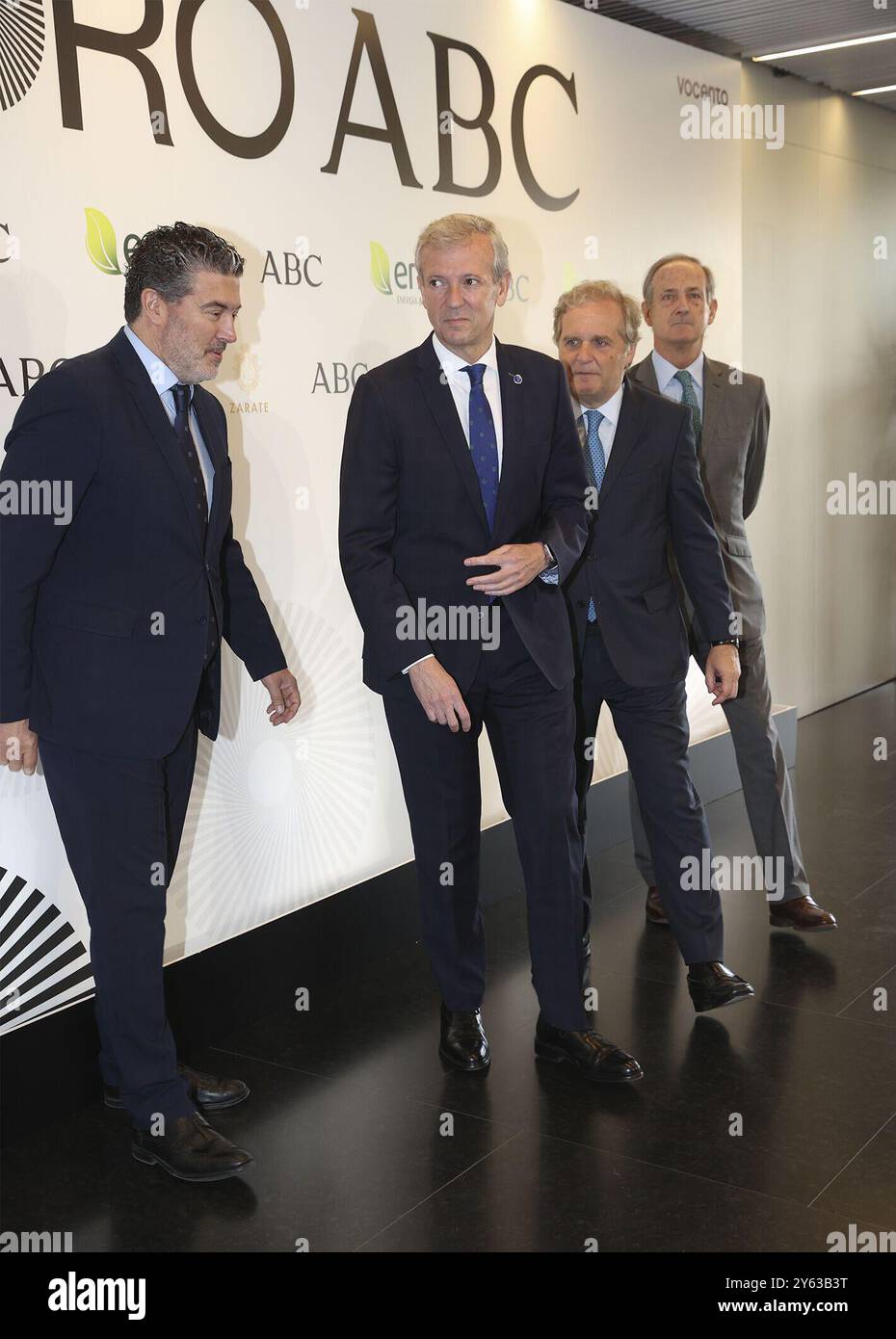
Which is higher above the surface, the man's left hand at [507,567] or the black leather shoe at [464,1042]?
the man's left hand at [507,567]

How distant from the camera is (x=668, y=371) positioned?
391 centimetres

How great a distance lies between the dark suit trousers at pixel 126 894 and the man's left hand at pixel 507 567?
0.76 m

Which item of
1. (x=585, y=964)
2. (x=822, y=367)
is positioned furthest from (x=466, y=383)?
(x=822, y=367)

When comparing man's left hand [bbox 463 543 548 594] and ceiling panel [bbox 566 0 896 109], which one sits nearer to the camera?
man's left hand [bbox 463 543 548 594]

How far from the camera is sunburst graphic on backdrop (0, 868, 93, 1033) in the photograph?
Answer: 2.95 metres

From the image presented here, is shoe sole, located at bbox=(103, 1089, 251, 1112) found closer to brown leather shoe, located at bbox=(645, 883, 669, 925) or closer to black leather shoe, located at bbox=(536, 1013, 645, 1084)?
black leather shoe, located at bbox=(536, 1013, 645, 1084)

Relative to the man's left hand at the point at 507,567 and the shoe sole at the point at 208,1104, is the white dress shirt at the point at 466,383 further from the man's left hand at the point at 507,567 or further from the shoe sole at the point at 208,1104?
the shoe sole at the point at 208,1104

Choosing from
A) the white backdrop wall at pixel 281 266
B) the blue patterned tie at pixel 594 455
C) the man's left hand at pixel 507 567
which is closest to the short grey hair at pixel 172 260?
the white backdrop wall at pixel 281 266

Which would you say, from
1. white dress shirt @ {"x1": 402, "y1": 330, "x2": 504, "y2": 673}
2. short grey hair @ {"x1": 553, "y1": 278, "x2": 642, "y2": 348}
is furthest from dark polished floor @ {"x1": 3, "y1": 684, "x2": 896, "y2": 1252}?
short grey hair @ {"x1": 553, "y1": 278, "x2": 642, "y2": 348}

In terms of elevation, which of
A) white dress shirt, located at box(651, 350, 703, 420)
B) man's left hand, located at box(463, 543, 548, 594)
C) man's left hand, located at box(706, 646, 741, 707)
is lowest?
man's left hand, located at box(706, 646, 741, 707)

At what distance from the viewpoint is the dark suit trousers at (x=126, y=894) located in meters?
2.70

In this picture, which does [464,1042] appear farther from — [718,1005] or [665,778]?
[665,778]

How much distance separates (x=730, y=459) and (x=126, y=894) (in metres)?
2.13

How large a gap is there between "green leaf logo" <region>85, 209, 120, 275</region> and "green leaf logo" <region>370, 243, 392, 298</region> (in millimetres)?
923
